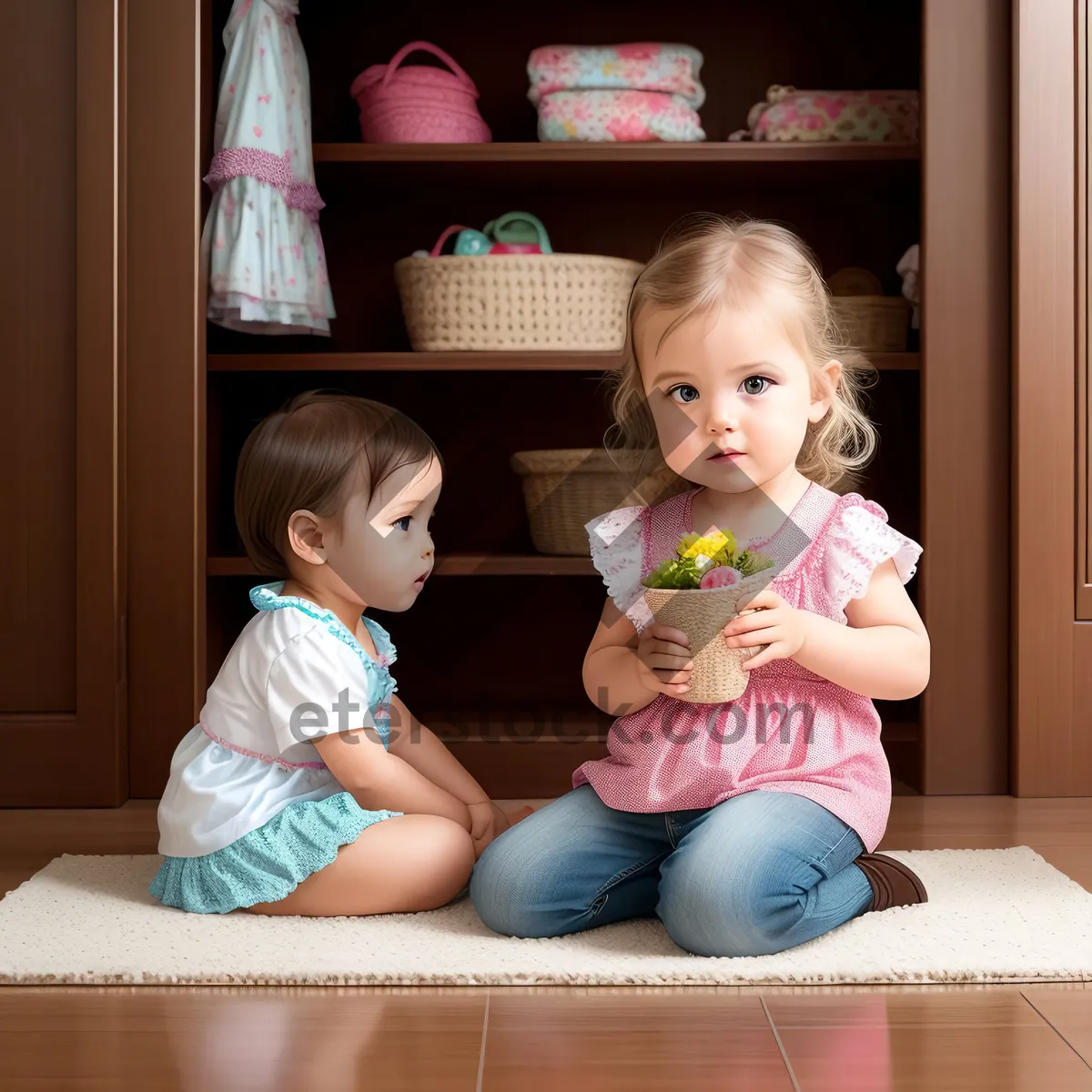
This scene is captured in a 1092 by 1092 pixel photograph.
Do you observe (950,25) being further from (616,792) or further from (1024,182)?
(616,792)

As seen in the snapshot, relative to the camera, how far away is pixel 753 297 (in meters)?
1.29

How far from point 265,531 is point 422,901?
459 millimetres

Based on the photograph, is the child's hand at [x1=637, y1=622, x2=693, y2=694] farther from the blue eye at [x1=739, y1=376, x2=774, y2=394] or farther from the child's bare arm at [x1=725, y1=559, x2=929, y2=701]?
the blue eye at [x1=739, y1=376, x2=774, y2=394]

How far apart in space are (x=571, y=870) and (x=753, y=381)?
1.80 feet

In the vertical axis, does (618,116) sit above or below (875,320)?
above

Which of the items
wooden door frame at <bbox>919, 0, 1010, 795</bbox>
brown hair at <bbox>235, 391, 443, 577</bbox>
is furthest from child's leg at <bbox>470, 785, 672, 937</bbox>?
wooden door frame at <bbox>919, 0, 1010, 795</bbox>

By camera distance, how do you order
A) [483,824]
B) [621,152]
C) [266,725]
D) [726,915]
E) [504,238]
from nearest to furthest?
[726,915] → [266,725] → [483,824] → [621,152] → [504,238]

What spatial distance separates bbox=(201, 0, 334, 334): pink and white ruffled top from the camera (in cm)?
188

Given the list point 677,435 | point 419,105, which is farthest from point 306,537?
point 419,105

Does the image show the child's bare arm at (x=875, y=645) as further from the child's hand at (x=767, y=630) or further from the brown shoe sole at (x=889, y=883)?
the brown shoe sole at (x=889, y=883)

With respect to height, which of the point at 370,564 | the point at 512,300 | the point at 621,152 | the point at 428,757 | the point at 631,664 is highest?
the point at 621,152

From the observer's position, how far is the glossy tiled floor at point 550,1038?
2.90 ft

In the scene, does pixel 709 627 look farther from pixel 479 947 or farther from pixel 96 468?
pixel 96 468

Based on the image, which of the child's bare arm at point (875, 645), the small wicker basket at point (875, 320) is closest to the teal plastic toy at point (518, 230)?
the small wicker basket at point (875, 320)
